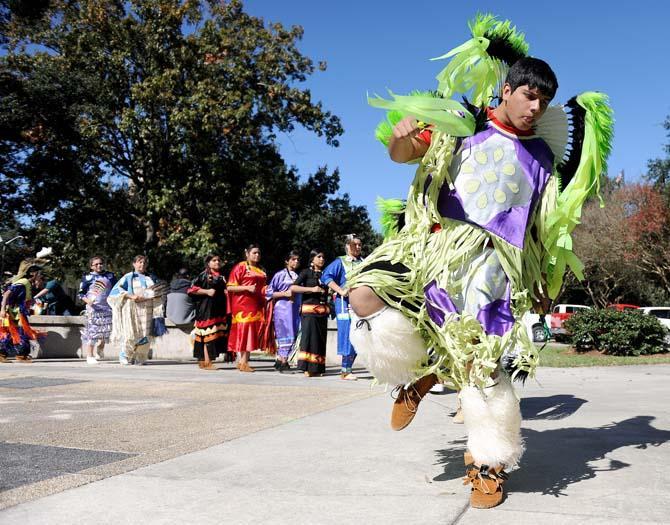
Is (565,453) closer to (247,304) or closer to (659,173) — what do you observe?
(247,304)

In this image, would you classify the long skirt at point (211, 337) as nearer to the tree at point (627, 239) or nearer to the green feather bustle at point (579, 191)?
the green feather bustle at point (579, 191)

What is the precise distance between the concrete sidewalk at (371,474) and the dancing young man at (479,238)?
289 millimetres

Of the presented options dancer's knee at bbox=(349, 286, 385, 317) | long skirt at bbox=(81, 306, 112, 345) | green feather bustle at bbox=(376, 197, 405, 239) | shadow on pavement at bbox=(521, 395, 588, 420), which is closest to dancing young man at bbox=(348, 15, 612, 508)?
dancer's knee at bbox=(349, 286, 385, 317)

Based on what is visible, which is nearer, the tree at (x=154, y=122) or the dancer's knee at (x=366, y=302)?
the dancer's knee at (x=366, y=302)

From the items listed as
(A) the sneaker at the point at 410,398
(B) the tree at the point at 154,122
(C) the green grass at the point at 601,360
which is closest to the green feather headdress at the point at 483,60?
(A) the sneaker at the point at 410,398

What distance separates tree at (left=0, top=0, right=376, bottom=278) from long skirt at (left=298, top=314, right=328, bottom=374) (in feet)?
36.2

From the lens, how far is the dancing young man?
311cm

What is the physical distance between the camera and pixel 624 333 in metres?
13.3

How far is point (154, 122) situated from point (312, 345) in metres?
14.0

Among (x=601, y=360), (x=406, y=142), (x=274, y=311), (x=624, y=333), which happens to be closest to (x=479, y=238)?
(x=406, y=142)

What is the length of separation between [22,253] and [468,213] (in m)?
46.0

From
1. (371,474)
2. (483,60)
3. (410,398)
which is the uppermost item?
(483,60)

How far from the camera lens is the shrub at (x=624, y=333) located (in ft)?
43.7

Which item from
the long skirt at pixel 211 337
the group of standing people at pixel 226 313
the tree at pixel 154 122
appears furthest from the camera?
the tree at pixel 154 122
